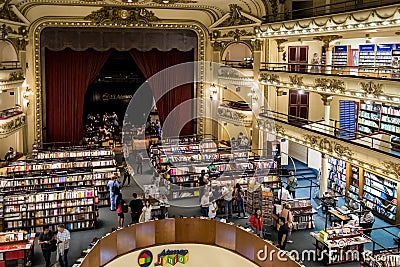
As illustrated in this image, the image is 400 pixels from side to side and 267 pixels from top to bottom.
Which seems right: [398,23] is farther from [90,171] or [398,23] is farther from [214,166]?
[90,171]

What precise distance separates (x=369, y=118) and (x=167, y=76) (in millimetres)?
10071

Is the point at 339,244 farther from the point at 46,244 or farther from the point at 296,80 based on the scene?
the point at 46,244

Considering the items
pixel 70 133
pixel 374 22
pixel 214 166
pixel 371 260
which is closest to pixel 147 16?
pixel 70 133

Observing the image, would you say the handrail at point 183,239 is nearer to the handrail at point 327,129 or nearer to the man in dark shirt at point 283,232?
the man in dark shirt at point 283,232

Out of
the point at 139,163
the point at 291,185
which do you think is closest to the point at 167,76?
the point at 139,163

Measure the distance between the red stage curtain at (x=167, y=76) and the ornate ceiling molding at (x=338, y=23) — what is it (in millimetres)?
5319

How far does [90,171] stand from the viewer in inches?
585

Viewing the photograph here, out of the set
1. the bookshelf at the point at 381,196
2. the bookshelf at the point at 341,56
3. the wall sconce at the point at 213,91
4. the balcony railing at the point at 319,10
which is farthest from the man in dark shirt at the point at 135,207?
the wall sconce at the point at 213,91

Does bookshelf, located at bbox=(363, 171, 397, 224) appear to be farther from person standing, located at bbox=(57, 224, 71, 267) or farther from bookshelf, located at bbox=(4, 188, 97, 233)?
person standing, located at bbox=(57, 224, 71, 267)

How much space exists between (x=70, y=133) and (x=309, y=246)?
12556mm

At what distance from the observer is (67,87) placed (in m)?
20.0

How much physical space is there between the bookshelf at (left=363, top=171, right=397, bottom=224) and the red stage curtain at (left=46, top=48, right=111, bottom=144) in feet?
41.0

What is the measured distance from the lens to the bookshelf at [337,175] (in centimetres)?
1563

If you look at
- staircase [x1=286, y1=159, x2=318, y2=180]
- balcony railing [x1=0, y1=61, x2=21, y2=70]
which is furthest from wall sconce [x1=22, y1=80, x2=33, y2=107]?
staircase [x1=286, y1=159, x2=318, y2=180]
